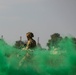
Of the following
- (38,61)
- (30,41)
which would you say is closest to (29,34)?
(30,41)

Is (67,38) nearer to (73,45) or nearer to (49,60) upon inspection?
(73,45)

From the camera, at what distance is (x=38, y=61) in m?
9.30

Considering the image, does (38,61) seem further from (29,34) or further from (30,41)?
(29,34)

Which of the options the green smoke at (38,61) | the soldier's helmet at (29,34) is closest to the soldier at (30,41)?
the soldier's helmet at (29,34)

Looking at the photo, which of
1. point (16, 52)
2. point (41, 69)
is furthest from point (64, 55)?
point (16, 52)

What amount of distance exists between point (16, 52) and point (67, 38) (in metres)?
1.72

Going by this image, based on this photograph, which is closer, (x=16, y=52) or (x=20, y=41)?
(x=16, y=52)

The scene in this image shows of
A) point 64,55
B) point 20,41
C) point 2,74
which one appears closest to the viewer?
point 2,74

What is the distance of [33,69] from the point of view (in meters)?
9.23

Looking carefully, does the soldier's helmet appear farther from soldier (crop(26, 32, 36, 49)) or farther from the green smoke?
the green smoke

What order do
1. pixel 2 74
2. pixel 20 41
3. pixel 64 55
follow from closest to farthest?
1. pixel 2 74
2. pixel 64 55
3. pixel 20 41

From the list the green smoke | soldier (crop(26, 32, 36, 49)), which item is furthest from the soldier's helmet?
the green smoke

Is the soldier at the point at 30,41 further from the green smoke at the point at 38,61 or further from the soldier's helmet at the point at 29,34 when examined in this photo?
the green smoke at the point at 38,61

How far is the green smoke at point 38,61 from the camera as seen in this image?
9156 mm
